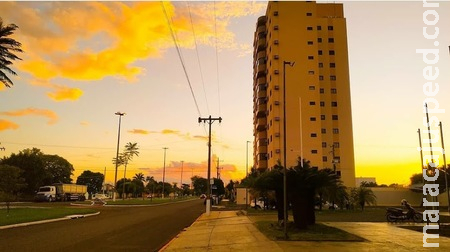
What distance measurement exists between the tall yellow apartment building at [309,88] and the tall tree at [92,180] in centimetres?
10600

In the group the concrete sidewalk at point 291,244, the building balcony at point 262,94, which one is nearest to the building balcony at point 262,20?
the building balcony at point 262,94

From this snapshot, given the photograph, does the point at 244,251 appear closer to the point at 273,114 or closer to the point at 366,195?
the point at 366,195

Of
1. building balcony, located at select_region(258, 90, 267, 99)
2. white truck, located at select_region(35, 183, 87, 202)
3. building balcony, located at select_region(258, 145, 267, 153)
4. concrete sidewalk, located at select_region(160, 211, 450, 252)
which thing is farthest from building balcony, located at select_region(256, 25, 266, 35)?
Result: concrete sidewalk, located at select_region(160, 211, 450, 252)

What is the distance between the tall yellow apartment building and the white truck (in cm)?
3711

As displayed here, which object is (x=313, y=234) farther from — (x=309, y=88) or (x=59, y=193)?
(x=59, y=193)

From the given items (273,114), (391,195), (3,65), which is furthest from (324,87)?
(3,65)

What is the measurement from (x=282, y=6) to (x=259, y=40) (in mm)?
10870

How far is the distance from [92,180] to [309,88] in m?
122

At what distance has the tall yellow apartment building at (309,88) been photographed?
2778 inches

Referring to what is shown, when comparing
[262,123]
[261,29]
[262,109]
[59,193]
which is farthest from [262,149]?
[59,193]

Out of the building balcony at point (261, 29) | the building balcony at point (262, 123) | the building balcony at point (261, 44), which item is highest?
the building balcony at point (261, 29)

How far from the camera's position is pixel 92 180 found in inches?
6496

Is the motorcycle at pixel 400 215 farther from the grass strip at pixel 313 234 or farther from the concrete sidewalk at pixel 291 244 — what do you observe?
the grass strip at pixel 313 234

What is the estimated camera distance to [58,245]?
14602 mm
